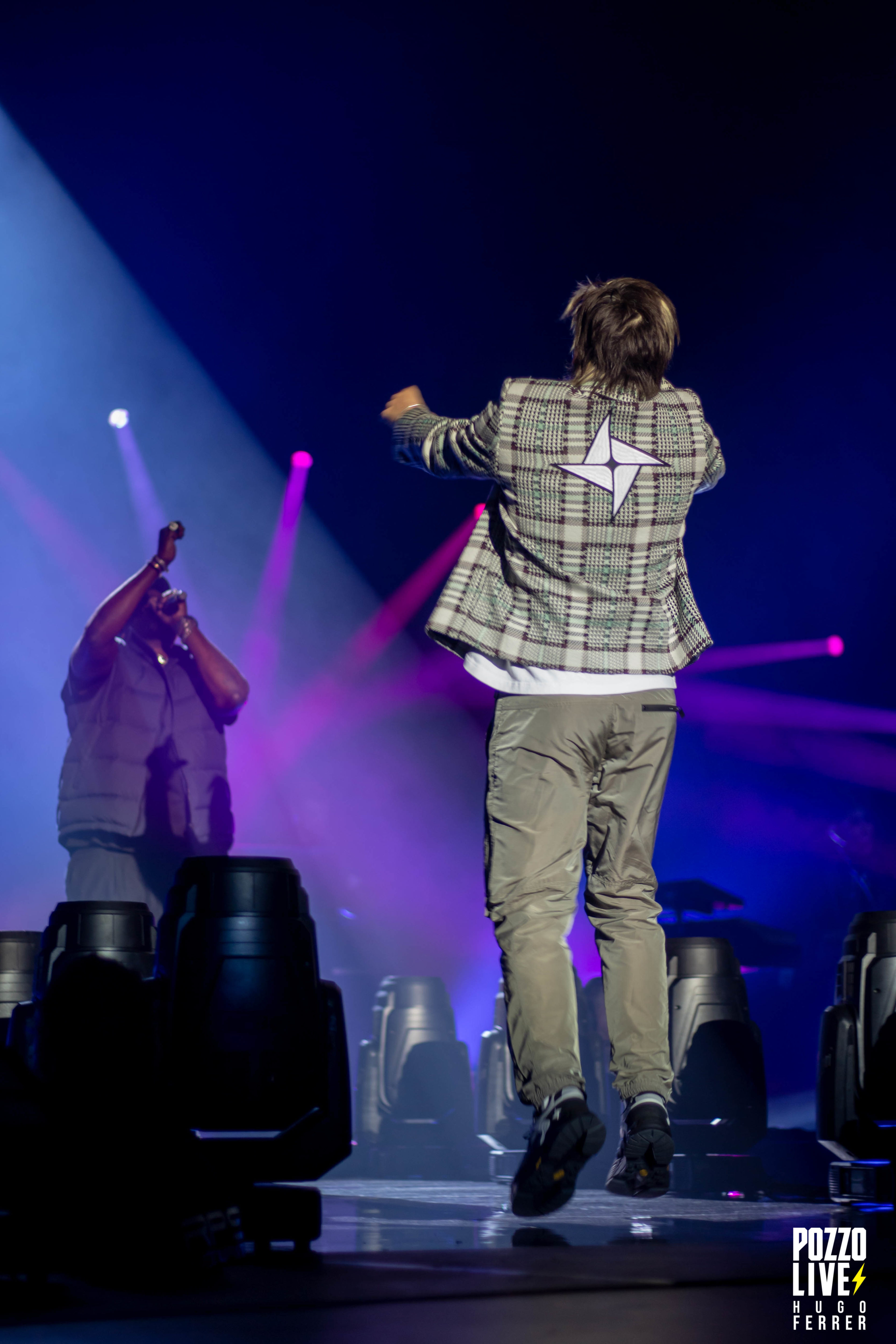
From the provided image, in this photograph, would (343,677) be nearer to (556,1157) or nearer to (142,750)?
(142,750)

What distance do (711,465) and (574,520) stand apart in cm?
30

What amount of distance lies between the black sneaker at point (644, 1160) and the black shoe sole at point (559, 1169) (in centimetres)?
7

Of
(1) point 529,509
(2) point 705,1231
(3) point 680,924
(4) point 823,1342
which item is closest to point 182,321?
(3) point 680,924

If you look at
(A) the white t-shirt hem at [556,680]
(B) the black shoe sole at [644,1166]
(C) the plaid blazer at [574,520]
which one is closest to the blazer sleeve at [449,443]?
(C) the plaid blazer at [574,520]

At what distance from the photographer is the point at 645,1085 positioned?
1903mm

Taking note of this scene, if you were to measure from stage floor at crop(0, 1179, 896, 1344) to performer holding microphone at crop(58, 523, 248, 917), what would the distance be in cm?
245

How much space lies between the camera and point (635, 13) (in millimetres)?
6500

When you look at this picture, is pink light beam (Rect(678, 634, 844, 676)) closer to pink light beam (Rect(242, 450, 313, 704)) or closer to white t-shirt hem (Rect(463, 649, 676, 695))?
pink light beam (Rect(242, 450, 313, 704))

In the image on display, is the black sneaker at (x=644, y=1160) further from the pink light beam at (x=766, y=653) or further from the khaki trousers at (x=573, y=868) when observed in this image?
the pink light beam at (x=766, y=653)

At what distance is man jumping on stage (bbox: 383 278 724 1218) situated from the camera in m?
1.94

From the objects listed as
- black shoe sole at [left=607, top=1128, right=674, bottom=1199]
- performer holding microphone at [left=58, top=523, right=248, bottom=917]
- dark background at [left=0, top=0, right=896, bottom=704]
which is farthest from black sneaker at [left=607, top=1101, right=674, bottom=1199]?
dark background at [left=0, top=0, right=896, bottom=704]

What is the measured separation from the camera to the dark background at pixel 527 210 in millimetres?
6566

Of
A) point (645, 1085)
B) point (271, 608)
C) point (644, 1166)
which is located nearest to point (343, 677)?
point (271, 608)

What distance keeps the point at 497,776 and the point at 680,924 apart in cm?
476
